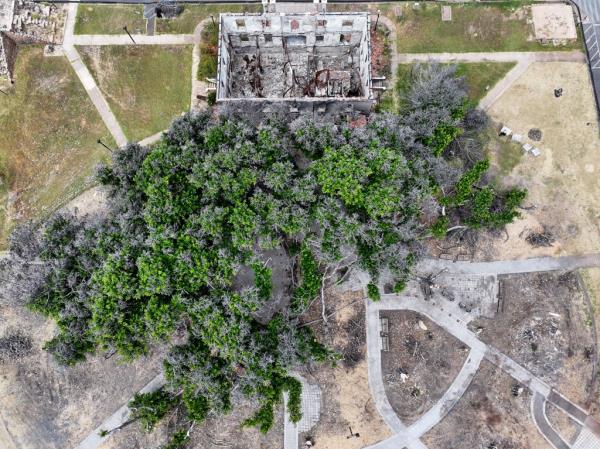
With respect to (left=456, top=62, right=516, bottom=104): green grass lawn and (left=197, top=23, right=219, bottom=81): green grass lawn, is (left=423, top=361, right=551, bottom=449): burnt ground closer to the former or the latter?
(left=456, top=62, right=516, bottom=104): green grass lawn

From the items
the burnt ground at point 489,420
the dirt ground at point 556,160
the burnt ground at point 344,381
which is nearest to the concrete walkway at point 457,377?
the burnt ground at point 489,420

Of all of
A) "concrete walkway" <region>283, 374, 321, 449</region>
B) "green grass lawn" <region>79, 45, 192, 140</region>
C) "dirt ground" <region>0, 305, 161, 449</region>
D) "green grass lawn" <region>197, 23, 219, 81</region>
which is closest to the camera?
"concrete walkway" <region>283, 374, 321, 449</region>

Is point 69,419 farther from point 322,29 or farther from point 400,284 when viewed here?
point 322,29

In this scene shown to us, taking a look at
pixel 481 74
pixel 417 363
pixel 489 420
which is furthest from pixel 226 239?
pixel 481 74

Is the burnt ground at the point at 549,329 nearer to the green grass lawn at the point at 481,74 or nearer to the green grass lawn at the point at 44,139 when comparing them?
the green grass lawn at the point at 481,74

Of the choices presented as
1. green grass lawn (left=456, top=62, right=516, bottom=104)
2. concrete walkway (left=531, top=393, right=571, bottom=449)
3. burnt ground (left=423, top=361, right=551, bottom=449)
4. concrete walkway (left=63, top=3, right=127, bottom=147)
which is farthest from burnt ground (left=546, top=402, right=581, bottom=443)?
concrete walkway (left=63, top=3, right=127, bottom=147)

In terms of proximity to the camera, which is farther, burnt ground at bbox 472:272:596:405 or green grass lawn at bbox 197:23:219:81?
green grass lawn at bbox 197:23:219:81

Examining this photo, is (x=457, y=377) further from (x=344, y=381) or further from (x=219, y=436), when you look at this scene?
(x=219, y=436)
